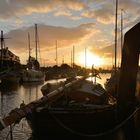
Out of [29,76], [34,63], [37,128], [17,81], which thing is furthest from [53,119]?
[34,63]

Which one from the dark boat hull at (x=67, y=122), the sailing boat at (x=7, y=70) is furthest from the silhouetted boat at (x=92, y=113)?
the sailing boat at (x=7, y=70)

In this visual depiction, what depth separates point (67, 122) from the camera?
18.1 meters

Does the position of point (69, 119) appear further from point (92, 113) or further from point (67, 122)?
point (92, 113)

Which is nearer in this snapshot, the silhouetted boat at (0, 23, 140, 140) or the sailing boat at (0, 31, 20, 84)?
the silhouetted boat at (0, 23, 140, 140)

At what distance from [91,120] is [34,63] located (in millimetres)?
94249

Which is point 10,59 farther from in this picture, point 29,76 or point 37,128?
point 37,128

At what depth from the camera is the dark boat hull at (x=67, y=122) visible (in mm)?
18016

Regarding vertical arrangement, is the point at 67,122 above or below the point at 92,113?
below

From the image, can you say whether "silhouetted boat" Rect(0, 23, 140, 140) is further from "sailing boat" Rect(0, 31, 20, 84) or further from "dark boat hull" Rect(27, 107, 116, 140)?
"sailing boat" Rect(0, 31, 20, 84)

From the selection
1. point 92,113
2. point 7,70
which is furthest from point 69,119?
point 7,70

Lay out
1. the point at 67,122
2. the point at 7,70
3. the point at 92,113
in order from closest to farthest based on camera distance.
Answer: the point at 67,122
the point at 92,113
the point at 7,70

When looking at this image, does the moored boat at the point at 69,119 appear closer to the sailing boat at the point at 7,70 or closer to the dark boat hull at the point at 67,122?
the dark boat hull at the point at 67,122

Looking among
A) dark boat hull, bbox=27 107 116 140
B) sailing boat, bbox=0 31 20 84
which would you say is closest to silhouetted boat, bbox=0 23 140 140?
dark boat hull, bbox=27 107 116 140

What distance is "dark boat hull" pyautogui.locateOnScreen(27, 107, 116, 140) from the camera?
1802cm
